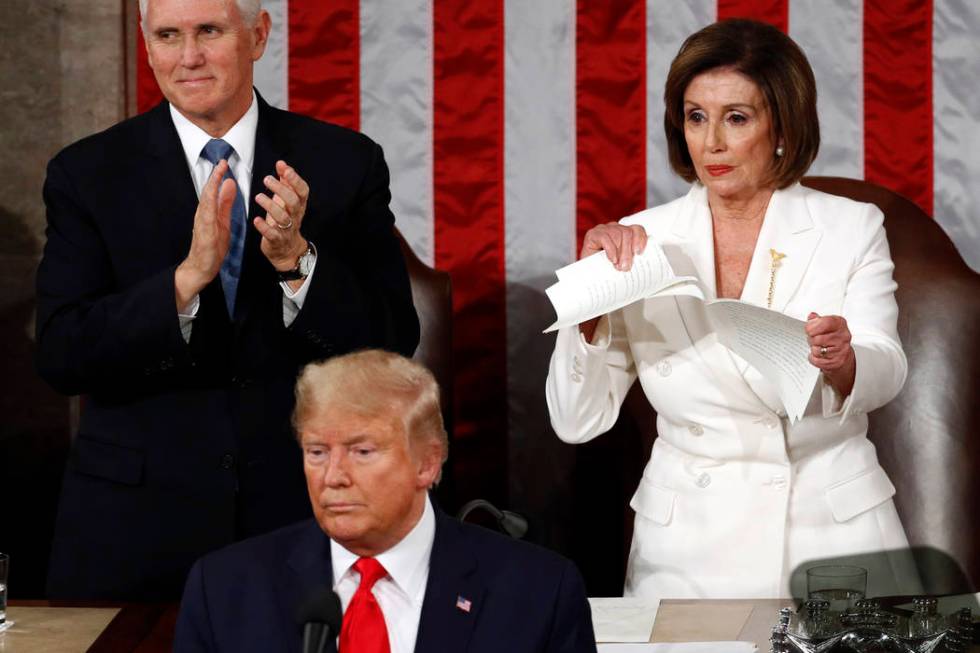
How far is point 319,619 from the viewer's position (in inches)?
65.6

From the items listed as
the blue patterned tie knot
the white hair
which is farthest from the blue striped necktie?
the white hair

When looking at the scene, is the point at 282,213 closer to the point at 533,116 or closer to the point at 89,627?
the point at 89,627

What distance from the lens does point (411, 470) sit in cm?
202

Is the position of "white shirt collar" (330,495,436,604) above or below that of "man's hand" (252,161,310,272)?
below

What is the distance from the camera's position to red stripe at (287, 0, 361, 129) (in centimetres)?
415

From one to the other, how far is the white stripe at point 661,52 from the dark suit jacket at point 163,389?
1.61 m

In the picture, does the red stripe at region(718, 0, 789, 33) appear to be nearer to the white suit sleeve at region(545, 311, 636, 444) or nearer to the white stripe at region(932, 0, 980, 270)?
the white stripe at region(932, 0, 980, 270)

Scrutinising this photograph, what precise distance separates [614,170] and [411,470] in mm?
2225

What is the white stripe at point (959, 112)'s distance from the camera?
4027 millimetres

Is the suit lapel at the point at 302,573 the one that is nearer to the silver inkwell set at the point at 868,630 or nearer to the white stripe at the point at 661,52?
the silver inkwell set at the point at 868,630

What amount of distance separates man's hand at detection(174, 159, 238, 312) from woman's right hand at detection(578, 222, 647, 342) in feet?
2.13

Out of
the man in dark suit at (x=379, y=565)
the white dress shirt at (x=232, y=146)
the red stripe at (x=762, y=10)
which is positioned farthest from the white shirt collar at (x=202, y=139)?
the red stripe at (x=762, y=10)

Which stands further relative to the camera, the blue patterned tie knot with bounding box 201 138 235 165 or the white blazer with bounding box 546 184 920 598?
the white blazer with bounding box 546 184 920 598

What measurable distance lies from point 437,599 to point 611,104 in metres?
2.32
